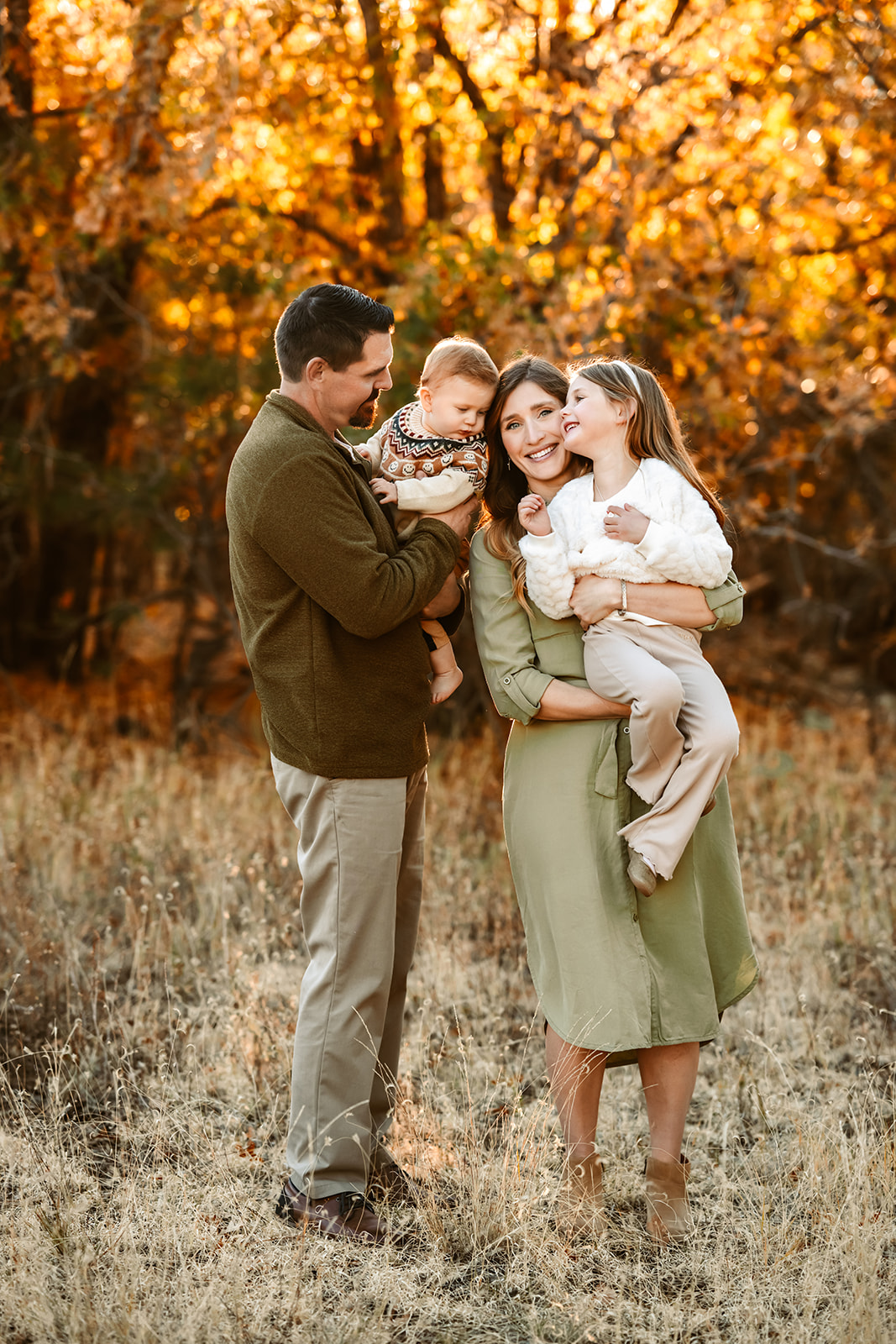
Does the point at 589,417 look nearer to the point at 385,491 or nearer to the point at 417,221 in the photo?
the point at 385,491

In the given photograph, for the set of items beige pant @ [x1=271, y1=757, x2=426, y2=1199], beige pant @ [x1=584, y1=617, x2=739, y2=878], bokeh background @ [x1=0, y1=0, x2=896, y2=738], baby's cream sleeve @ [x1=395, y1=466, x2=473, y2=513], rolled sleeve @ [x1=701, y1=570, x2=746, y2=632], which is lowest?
beige pant @ [x1=271, y1=757, x2=426, y2=1199]

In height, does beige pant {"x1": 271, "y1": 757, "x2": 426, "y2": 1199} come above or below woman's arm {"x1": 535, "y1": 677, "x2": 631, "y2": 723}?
below

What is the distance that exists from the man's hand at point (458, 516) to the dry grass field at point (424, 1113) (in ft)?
4.56

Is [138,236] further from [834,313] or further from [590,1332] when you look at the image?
[590,1332]

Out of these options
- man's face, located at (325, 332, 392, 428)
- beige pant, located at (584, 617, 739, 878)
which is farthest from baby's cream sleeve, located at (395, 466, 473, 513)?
beige pant, located at (584, 617, 739, 878)

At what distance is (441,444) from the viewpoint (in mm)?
2836

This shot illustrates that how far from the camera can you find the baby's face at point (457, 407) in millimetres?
2840

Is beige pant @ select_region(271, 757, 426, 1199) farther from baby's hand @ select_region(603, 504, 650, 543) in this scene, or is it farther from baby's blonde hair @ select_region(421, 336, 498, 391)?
baby's blonde hair @ select_region(421, 336, 498, 391)

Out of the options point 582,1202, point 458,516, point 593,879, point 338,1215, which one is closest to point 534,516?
point 458,516

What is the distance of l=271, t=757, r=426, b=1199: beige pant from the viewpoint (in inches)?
108

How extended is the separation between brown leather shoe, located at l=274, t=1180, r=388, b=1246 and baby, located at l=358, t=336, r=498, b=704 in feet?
4.10

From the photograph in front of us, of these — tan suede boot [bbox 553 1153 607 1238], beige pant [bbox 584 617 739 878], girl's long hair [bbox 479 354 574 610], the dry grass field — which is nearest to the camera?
the dry grass field

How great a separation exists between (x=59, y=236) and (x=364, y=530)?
6.22 m

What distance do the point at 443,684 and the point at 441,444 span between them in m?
0.60
